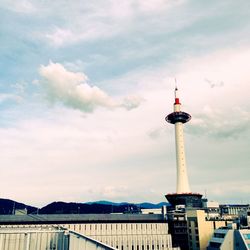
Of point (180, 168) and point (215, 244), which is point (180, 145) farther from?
point (215, 244)

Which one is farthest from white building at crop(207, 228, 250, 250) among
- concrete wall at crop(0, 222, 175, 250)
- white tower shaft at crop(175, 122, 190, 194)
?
white tower shaft at crop(175, 122, 190, 194)

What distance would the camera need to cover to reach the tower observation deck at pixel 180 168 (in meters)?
136

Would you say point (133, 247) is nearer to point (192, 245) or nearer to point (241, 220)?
point (192, 245)

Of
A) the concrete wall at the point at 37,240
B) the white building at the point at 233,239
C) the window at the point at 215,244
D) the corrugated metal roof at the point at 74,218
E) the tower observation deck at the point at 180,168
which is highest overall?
the tower observation deck at the point at 180,168

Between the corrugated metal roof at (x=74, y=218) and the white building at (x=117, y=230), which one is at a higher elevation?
the corrugated metal roof at (x=74, y=218)

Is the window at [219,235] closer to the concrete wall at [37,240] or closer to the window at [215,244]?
the window at [215,244]

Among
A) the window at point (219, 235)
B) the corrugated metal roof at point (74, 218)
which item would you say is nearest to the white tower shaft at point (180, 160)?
the corrugated metal roof at point (74, 218)

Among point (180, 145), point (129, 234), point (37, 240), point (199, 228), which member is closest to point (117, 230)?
point (129, 234)

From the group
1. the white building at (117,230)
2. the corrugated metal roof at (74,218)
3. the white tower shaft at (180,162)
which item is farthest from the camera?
the white tower shaft at (180,162)

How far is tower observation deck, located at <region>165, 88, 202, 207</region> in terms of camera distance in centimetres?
13625

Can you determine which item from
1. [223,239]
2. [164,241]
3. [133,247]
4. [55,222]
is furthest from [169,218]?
[55,222]

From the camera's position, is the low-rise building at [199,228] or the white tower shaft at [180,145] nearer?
the low-rise building at [199,228]

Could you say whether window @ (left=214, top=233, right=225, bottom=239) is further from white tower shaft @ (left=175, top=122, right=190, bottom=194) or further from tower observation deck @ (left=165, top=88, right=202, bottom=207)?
white tower shaft @ (left=175, top=122, right=190, bottom=194)

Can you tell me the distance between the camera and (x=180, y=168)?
14800cm
